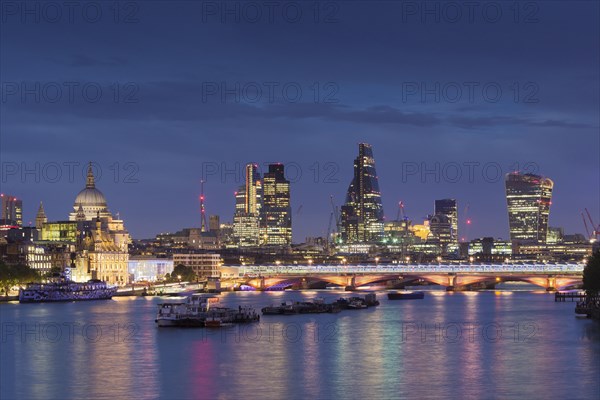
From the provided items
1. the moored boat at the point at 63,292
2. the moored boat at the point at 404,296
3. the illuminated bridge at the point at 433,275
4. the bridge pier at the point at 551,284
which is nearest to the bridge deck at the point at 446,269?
the illuminated bridge at the point at 433,275

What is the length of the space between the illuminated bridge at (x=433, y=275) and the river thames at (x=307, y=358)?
6473 cm

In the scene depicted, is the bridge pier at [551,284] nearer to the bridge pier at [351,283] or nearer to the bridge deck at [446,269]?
the bridge deck at [446,269]

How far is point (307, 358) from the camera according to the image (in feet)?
218

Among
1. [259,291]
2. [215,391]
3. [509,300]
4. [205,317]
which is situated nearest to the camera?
[215,391]

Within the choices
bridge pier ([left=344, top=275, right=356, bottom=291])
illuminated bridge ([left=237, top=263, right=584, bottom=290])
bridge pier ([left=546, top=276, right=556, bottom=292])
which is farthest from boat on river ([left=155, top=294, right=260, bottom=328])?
bridge pier ([left=344, top=275, right=356, bottom=291])

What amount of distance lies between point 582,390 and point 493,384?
12.9 feet

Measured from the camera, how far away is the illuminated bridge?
165625 mm

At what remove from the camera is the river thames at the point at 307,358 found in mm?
54938

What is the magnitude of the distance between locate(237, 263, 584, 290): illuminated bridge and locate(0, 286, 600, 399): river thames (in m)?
64.7

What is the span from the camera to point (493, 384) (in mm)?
56531

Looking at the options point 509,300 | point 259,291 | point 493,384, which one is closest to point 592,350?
point 493,384

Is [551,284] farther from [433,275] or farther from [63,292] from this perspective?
[63,292]

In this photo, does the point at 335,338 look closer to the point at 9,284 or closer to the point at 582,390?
the point at 582,390

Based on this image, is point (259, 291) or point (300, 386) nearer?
point (300, 386)
